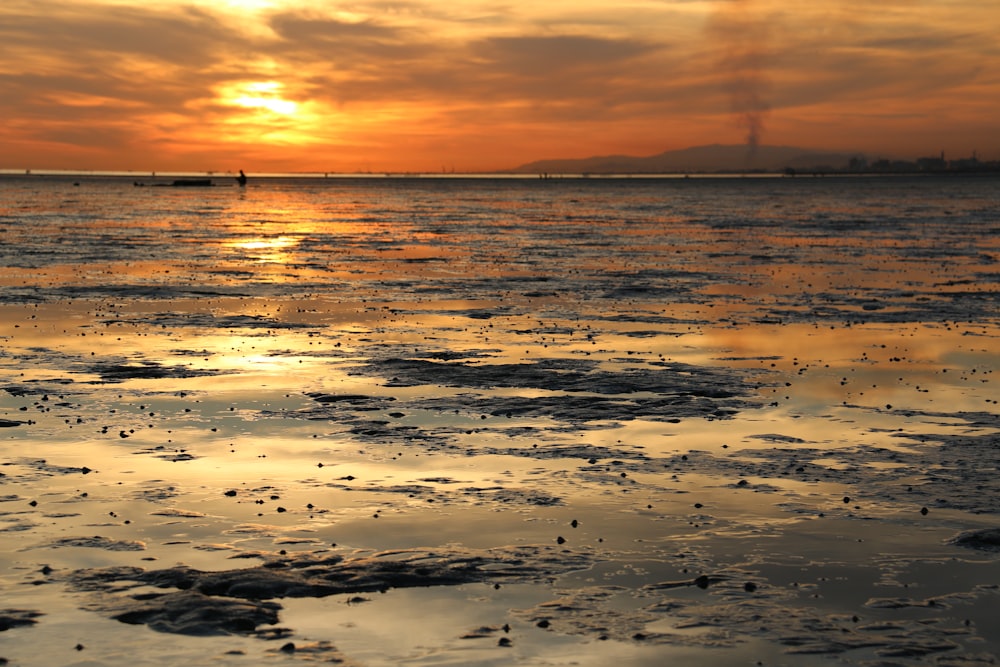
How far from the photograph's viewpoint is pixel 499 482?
41.5ft

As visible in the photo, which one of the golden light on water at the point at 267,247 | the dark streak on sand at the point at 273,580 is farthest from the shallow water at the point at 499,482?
the golden light on water at the point at 267,247

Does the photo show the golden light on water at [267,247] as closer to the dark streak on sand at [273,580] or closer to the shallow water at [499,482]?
the shallow water at [499,482]

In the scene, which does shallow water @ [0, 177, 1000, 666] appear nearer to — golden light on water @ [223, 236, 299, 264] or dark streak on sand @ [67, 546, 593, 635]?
dark streak on sand @ [67, 546, 593, 635]

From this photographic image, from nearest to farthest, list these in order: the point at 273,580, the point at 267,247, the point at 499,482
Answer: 1. the point at 273,580
2. the point at 499,482
3. the point at 267,247

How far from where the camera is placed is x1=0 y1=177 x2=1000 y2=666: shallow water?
27.9 feet

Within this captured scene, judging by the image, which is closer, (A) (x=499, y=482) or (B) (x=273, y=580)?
(B) (x=273, y=580)

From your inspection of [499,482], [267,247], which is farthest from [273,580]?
[267,247]

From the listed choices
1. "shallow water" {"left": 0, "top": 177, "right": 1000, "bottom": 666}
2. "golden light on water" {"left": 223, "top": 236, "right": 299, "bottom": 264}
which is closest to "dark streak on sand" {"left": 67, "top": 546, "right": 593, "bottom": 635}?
"shallow water" {"left": 0, "top": 177, "right": 1000, "bottom": 666}

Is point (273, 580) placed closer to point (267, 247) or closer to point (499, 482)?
point (499, 482)

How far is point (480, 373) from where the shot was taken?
64.5 ft

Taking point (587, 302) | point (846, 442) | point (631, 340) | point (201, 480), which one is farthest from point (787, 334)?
point (201, 480)

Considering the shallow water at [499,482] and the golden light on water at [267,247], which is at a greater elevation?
the golden light on water at [267,247]

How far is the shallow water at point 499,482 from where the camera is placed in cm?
852

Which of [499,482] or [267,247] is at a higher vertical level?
[267,247]
